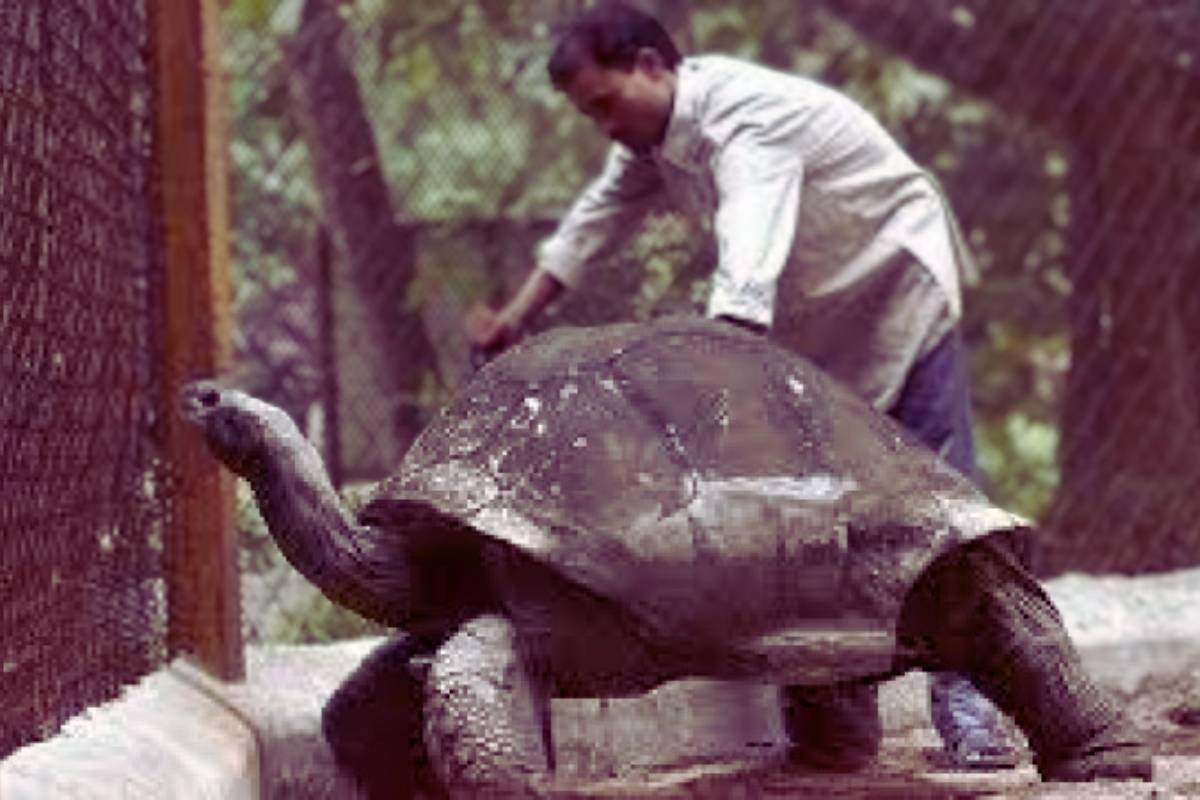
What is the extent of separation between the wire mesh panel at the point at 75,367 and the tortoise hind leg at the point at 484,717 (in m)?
A: 0.53

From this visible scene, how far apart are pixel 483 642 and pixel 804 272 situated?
190 cm

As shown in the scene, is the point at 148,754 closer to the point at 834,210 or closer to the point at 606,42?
the point at 606,42

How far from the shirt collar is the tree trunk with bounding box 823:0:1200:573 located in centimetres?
288

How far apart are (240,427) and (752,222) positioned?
1.31m

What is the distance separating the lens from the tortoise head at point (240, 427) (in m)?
4.15

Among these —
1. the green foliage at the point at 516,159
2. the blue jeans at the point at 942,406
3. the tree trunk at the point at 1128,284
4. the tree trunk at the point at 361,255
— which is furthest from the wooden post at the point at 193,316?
the tree trunk at the point at 1128,284

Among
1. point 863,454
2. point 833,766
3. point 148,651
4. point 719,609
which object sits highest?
point 863,454

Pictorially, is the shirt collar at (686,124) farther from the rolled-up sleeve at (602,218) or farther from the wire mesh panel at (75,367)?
the wire mesh panel at (75,367)

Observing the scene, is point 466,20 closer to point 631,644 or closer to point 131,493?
point 131,493

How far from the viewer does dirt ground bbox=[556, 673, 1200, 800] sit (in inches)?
157

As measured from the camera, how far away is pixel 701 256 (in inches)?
268

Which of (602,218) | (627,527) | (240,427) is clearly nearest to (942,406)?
(602,218)

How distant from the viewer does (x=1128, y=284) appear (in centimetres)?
796

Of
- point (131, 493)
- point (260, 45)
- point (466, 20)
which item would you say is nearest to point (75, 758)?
point (131, 493)
